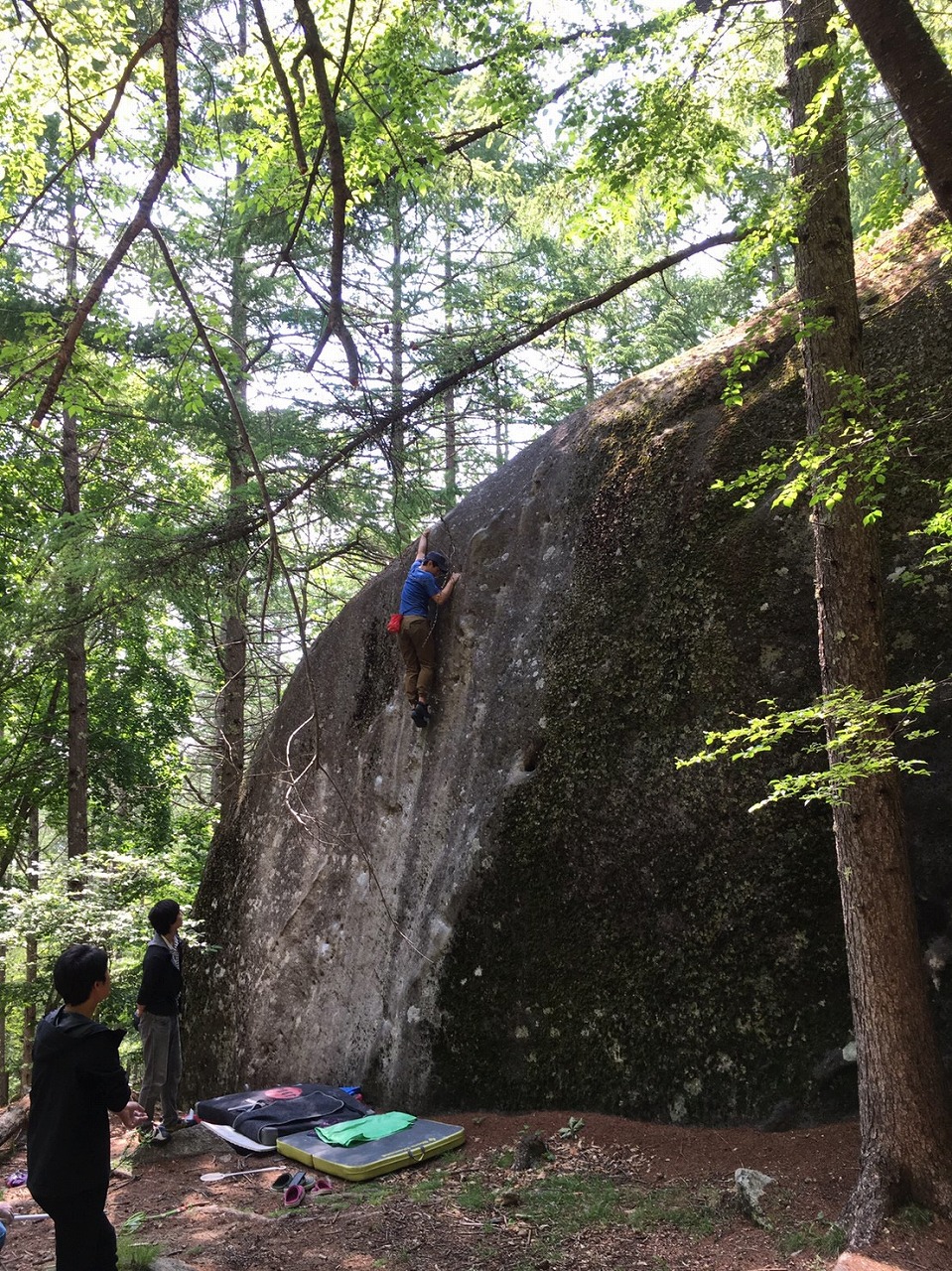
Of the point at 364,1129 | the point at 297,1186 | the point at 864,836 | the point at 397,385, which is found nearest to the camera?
the point at 864,836

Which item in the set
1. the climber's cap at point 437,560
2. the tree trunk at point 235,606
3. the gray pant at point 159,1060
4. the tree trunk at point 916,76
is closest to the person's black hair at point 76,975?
the gray pant at point 159,1060

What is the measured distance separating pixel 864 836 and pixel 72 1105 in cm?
346

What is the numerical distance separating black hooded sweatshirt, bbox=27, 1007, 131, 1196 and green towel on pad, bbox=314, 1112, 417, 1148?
2.79 m

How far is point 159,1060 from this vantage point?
6.47 m

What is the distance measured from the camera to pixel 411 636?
773cm

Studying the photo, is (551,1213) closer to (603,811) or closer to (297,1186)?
(297,1186)

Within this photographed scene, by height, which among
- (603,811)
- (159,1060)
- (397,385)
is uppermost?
(397,385)

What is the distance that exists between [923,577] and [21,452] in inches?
492

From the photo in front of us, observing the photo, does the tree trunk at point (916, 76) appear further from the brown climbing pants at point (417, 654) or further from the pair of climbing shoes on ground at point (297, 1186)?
the pair of climbing shoes on ground at point (297, 1186)

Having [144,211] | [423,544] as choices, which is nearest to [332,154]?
[144,211]

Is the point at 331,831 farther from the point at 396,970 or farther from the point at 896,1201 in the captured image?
the point at 896,1201

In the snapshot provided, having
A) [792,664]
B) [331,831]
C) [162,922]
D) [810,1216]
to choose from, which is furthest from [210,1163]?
[792,664]

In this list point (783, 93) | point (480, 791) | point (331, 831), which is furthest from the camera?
point (331, 831)

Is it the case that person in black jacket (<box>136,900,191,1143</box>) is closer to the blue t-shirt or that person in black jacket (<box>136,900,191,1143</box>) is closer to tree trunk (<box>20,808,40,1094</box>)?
the blue t-shirt
